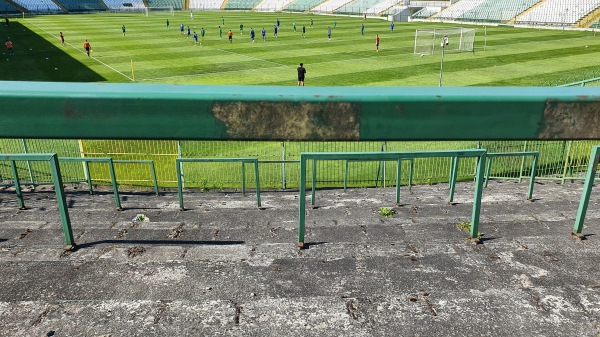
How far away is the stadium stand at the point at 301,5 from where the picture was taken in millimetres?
80625

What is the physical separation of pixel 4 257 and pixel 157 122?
8.72 feet

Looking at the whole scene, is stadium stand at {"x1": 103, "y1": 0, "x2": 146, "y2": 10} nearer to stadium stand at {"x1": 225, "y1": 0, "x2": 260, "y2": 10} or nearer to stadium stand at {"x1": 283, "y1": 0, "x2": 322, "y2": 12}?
stadium stand at {"x1": 225, "y1": 0, "x2": 260, "y2": 10}

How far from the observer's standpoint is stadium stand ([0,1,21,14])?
6794 centimetres

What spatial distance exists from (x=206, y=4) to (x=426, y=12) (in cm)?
4615

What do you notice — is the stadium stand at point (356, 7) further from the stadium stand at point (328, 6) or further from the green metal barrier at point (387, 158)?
the green metal barrier at point (387, 158)

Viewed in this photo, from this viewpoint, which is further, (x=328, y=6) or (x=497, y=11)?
(x=328, y=6)

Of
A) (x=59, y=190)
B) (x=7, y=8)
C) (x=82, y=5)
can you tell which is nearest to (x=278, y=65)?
(x=59, y=190)

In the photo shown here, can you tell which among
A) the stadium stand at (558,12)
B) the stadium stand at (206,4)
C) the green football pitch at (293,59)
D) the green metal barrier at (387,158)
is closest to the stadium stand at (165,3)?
the stadium stand at (206,4)

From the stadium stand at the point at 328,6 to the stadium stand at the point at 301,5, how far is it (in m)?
1.57

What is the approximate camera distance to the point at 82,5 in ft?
259

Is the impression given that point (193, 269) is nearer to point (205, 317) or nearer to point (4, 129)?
point (205, 317)

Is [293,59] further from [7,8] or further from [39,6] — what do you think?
[39,6]

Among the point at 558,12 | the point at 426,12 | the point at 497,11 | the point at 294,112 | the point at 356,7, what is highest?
the point at 356,7

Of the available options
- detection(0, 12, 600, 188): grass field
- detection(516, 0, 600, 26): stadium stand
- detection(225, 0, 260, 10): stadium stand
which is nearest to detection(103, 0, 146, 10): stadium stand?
detection(225, 0, 260, 10): stadium stand
